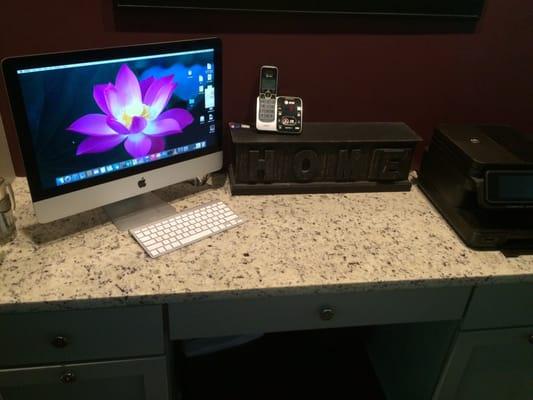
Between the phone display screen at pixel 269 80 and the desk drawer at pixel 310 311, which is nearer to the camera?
the desk drawer at pixel 310 311

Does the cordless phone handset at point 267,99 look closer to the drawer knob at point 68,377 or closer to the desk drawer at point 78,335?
the desk drawer at point 78,335

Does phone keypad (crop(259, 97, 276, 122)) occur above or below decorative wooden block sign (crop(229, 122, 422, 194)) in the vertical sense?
above

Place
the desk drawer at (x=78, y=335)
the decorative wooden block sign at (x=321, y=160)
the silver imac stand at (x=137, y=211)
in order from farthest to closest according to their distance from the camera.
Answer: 1. the decorative wooden block sign at (x=321, y=160)
2. the silver imac stand at (x=137, y=211)
3. the desk drawer at (x=78, y=335)

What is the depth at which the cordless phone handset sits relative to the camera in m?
1.43

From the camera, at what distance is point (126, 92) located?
1160 millimetres

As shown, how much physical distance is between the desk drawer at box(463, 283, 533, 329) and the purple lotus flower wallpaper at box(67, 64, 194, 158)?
2.98 feet

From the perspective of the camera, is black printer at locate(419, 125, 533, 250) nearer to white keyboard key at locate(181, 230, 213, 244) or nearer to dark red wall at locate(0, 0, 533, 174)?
dark red wall at locate(0, 0, 533, 174)

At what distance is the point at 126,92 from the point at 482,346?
1183 millimetres

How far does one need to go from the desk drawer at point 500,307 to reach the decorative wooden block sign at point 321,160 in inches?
17.3

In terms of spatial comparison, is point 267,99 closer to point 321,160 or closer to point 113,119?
point 321,160

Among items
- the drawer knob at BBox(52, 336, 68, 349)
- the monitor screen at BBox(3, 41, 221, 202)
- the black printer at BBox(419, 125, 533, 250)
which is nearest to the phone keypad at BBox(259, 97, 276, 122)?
the monitor screen at BBox(3, 41, 221, 202)

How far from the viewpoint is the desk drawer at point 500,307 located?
47.4 inches

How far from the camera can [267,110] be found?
1439 mm

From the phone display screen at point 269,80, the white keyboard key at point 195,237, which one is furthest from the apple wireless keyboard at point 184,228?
the phone display screen at point 269,80
